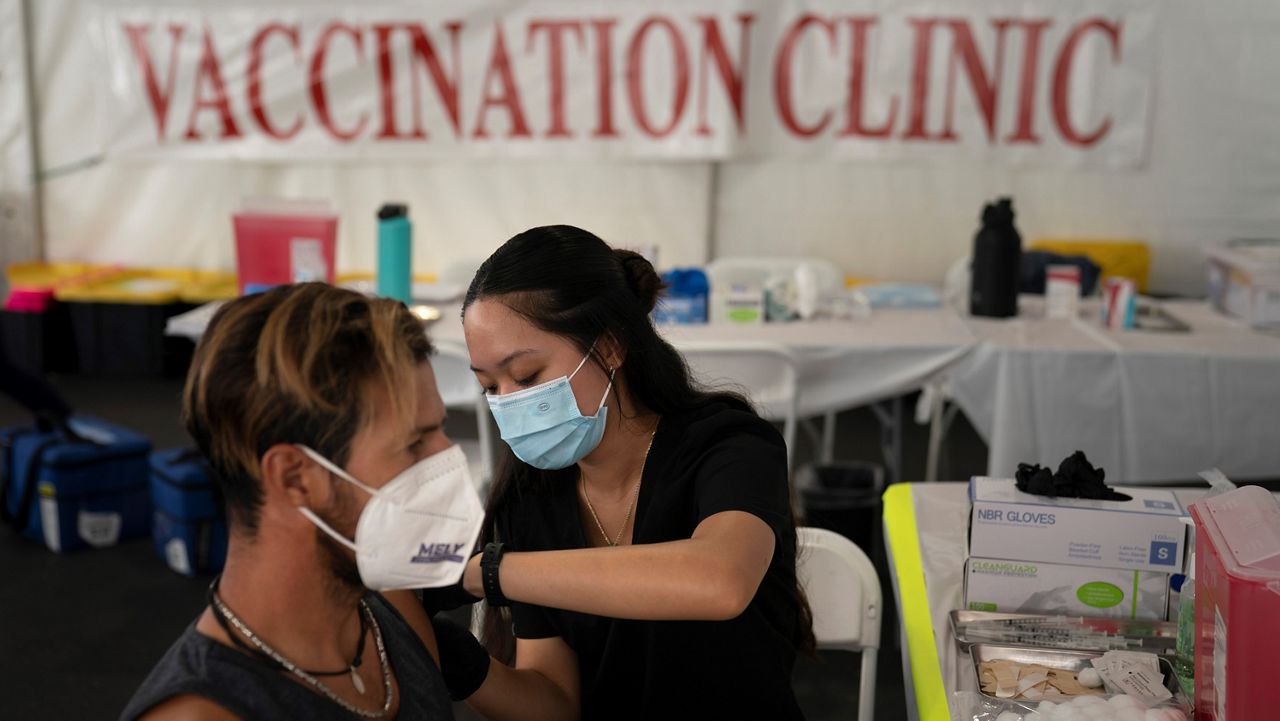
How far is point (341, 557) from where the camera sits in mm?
1140

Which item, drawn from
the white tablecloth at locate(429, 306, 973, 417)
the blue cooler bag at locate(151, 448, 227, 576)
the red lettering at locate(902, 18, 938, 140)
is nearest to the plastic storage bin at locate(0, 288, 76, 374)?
the blue cooler bag at locate(151, 448, 227, 576)

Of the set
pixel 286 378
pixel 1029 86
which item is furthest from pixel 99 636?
pixel 1029 86

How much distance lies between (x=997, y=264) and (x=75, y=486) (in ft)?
8.54

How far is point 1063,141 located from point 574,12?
6.36 feet

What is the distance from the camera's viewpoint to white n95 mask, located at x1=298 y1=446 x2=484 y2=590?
112 cm

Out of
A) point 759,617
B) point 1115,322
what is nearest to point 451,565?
point 759,617

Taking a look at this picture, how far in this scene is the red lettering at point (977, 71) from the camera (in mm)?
4715

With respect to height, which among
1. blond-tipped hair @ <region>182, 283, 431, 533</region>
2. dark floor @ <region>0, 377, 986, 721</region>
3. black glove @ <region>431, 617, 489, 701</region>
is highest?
blond-tipped hair @ <region>182, 283, 431, 533</region>

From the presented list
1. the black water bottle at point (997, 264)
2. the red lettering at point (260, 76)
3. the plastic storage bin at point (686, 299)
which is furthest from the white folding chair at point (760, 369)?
the red lettering at point (260, 76)

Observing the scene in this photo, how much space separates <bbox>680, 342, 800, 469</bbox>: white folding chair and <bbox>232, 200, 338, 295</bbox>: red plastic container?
1.20 m

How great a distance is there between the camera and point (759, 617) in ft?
5.00

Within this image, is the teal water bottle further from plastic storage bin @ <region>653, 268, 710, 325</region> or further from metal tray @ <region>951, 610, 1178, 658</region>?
metal tray @ <region>951, 610, 1178, 658</region>

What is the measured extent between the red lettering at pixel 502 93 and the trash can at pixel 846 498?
2036 mm

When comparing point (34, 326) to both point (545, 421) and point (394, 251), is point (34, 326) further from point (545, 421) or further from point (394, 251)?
point (545, 421)
